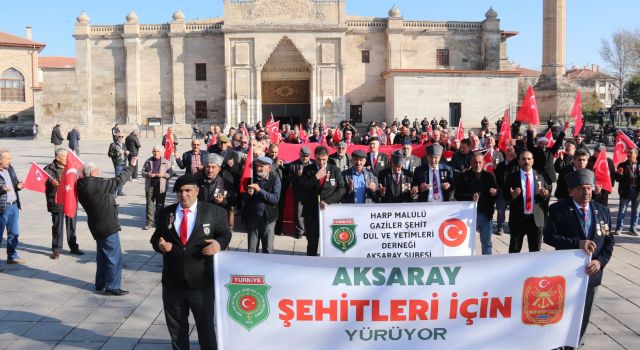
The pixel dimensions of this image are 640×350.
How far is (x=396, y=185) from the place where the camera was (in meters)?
8.90

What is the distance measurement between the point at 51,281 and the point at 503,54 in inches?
1913

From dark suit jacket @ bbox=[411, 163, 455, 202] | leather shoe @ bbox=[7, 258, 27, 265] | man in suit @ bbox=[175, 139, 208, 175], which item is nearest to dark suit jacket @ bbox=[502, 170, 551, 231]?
dark suit jacket @ bbox=[411, 163, 455, 202]

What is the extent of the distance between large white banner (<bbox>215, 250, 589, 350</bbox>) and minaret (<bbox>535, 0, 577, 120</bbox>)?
40.4 meters

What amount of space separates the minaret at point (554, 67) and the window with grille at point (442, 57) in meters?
7.93

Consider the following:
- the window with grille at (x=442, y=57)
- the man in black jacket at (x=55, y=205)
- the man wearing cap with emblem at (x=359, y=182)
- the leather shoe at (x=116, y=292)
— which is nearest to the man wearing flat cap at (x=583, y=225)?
the man wearing cap with emblem at (x=359, y=182)

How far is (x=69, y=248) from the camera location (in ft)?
34.8

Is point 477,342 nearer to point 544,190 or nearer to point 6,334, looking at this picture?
point 544,190

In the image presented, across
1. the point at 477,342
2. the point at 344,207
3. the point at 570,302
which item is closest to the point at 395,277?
the point at 477,342

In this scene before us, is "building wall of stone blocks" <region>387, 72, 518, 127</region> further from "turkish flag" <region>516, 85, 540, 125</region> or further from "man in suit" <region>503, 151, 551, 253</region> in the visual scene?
"man in suit" <region>503, 151, 551, 253</region>

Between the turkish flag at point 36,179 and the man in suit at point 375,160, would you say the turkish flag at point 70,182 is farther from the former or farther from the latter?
the man in suit at point 375,160

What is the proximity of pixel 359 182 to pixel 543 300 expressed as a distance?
434 centimetres

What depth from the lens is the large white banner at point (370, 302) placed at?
185 inches

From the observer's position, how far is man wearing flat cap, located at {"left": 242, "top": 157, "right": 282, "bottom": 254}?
27.9ft

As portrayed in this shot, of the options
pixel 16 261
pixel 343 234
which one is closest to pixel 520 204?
pixel 343 234
